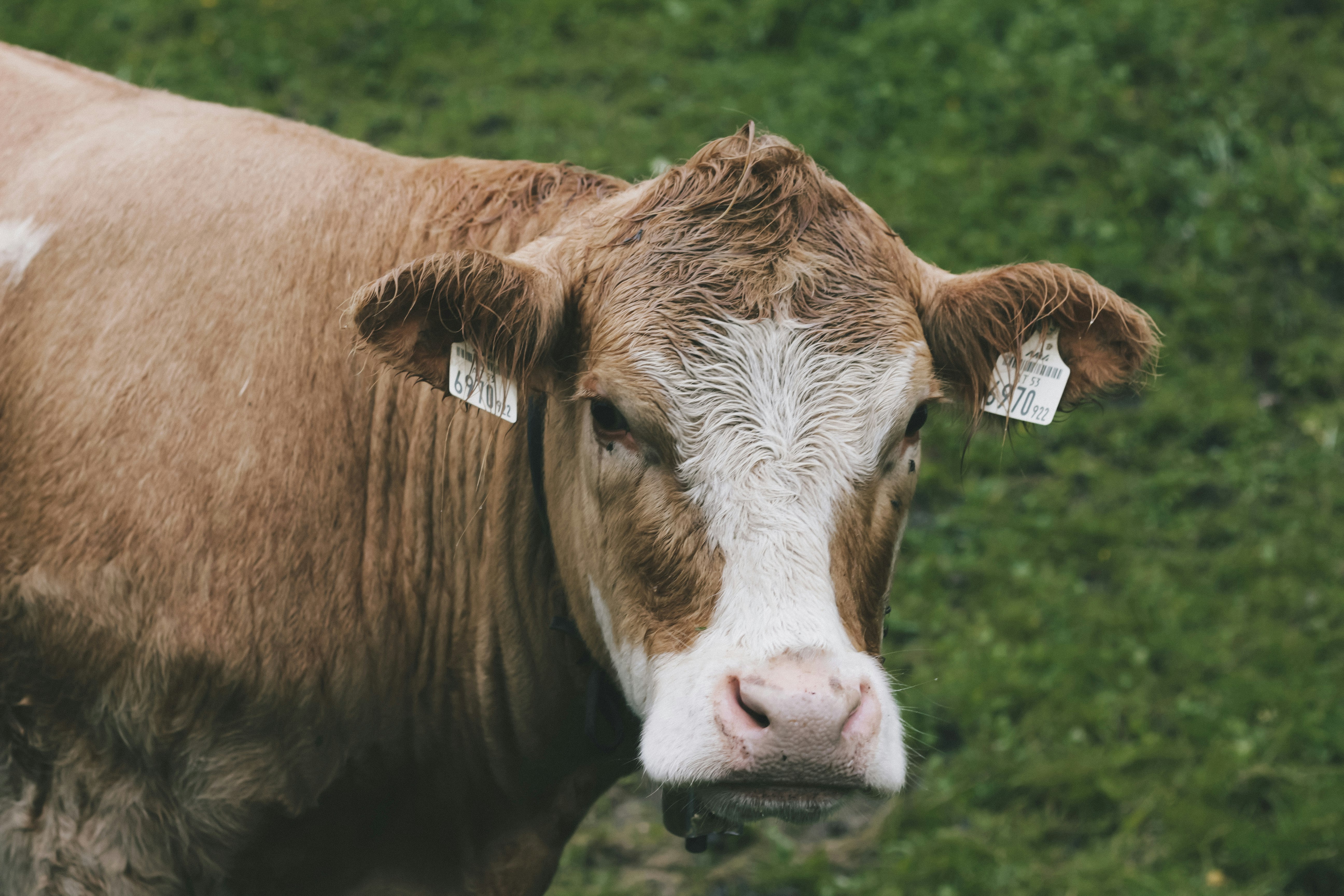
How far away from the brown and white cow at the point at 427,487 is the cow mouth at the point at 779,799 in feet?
0.04

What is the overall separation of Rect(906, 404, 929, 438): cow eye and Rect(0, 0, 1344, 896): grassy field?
0.55m

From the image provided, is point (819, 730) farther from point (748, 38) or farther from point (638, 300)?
point (748, 38)

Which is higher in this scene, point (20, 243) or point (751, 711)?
point (20, 243)

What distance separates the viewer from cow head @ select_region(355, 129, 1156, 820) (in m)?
2.45

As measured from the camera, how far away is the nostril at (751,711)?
2369 millimetres

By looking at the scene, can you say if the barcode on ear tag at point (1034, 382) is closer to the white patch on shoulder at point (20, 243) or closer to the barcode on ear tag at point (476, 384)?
the barcode on ear tag at point (476, 384)

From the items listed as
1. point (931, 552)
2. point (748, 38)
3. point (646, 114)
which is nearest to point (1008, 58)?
point (748, 38)

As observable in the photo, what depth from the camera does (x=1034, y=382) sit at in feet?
10.5

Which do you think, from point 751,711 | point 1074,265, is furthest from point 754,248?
point 1074,265

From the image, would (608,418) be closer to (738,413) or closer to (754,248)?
(738,413)

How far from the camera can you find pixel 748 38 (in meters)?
8.62

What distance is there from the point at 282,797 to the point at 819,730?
1551 millimetres

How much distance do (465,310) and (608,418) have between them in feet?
1.36

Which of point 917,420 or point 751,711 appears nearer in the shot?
point 751,711
